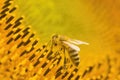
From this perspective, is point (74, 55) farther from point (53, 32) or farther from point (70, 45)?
point (53, 32)

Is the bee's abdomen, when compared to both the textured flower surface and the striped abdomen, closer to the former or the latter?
the striped abdomen

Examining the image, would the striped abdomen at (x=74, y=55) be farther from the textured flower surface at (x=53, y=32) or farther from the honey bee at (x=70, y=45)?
the textured flower surface at (x=53, y=32)

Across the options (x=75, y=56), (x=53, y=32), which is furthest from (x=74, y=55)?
(x=53, y=32)

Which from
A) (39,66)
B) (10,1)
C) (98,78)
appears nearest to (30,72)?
(39,66)

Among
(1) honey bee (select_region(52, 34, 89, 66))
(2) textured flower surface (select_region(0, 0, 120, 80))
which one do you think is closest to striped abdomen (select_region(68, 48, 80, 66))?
(1) honey bee (select_region(52, 34, 89, 66))

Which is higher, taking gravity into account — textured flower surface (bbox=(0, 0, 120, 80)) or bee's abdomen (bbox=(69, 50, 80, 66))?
textured flower surface (bbox=(0, 0, 120, 80))
